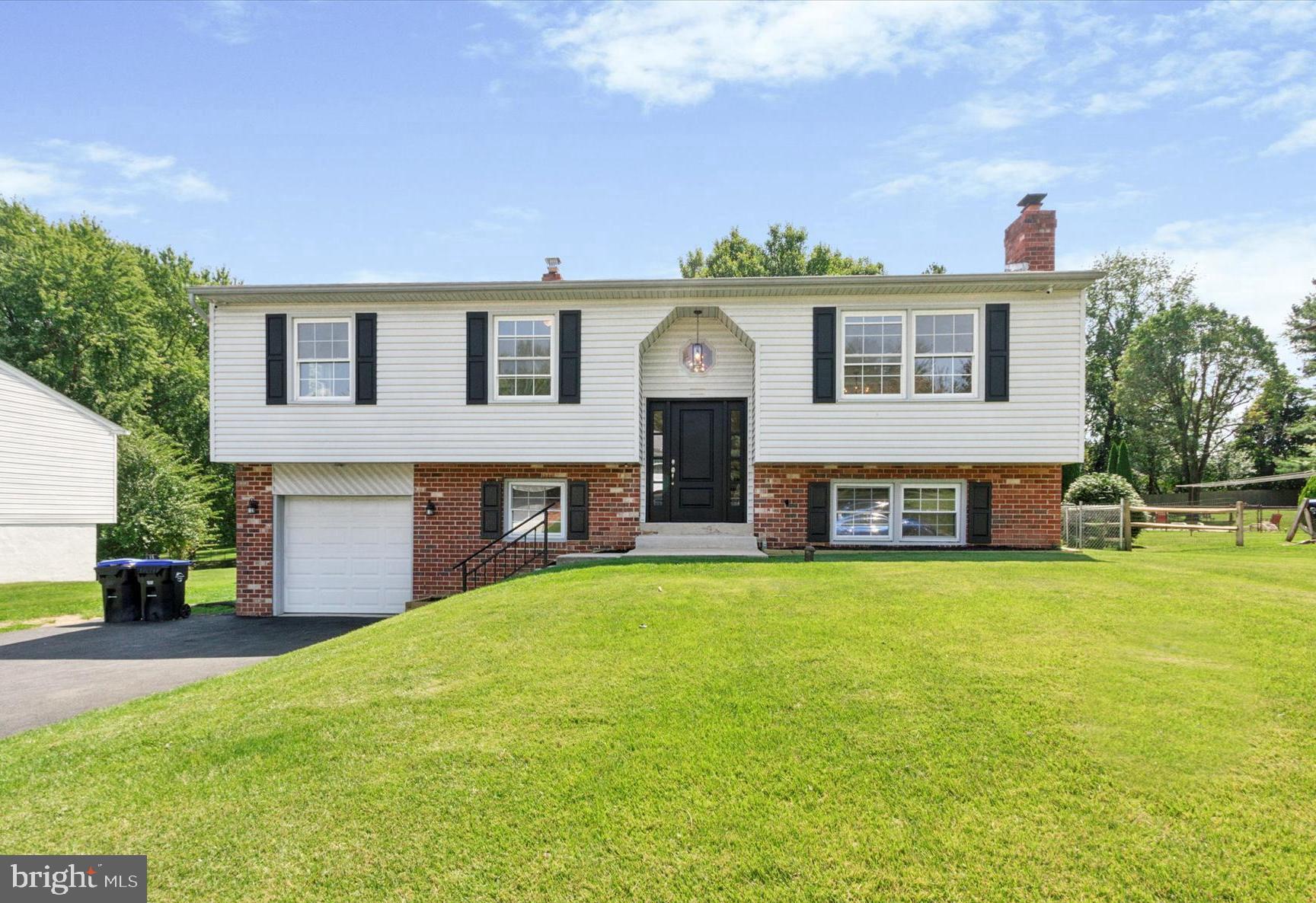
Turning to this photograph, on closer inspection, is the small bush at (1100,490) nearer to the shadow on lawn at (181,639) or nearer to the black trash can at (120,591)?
the shadow on lawn at (181,639)

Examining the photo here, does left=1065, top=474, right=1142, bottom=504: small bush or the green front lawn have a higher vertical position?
left=1065, top=474, right=1142, bottom=504: small bush

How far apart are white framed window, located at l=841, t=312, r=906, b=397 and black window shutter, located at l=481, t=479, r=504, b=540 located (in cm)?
613

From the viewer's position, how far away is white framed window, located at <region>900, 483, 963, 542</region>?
12430 mm

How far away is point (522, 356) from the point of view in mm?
12508

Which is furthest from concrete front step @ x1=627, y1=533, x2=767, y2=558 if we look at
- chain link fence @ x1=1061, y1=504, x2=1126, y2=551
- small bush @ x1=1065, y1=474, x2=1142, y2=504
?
small bush @ x1=1065, y1=474, x2=1142, y2=504

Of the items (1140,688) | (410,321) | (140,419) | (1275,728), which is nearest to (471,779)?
(1140,688)

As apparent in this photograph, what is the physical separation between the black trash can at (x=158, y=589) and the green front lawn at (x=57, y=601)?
761 mm

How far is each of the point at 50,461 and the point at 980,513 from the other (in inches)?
934

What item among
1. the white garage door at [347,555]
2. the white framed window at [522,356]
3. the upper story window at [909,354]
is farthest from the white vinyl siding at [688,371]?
the white garage door at [347,555]

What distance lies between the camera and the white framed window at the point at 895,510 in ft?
40.8

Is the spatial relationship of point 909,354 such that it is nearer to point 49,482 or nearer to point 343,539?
point 343,539

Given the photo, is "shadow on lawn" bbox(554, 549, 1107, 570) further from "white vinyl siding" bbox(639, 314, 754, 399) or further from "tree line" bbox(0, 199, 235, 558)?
"tree line" bbox(0, 199, 235, 558)

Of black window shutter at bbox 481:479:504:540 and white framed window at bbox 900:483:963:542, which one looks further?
black window shutter at bbox 481:479:504:540

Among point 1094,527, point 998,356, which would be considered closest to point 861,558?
point 998,356
